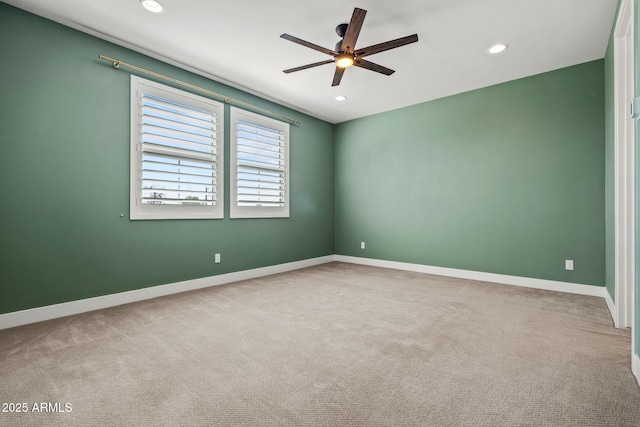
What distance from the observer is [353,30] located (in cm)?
246

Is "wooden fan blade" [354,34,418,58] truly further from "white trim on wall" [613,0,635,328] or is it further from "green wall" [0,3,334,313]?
"green wall" [0,3,334,313]

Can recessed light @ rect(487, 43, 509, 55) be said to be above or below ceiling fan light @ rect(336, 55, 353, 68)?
above

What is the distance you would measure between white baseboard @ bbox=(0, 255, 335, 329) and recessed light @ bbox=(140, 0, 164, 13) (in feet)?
9.34

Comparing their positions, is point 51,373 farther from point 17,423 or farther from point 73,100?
point 73,100

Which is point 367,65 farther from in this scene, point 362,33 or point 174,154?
point 174,154

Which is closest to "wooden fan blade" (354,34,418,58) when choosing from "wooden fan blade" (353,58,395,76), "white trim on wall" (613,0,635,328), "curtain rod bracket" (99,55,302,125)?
"wooden fan blade" (353,58,395,76)

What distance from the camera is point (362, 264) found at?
18.7 feet

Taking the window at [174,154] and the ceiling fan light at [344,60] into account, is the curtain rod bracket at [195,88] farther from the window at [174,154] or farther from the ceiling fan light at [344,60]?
the ceiling fan light at [344,60]

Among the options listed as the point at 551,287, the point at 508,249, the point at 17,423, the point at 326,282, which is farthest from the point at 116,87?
the point at 551,287

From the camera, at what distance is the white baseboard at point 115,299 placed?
2645mm

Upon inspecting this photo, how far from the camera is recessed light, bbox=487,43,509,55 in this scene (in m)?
3.21

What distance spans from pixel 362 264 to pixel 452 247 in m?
1.71

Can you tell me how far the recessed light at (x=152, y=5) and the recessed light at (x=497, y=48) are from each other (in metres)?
3.38

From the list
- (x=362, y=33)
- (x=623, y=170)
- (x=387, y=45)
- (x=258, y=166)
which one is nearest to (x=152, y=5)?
(x=362, y=33)
